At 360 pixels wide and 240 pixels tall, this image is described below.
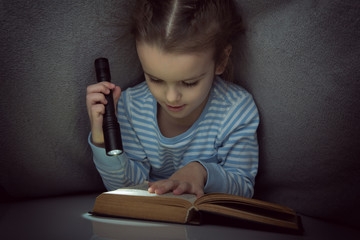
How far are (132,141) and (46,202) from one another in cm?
28

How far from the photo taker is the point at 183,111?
865 millimetres

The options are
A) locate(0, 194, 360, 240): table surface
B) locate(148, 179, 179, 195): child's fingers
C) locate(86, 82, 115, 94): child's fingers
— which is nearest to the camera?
locate(0, 194, 360, 240): table surface

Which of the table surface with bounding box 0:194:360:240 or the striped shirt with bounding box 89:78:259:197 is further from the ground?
the striped shirt with bounding box 89:78:259:197

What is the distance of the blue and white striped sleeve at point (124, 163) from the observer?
3.00ft

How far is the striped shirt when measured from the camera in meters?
0.92

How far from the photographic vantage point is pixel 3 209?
87 centimetres

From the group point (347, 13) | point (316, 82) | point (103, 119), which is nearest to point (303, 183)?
point (316, 82)

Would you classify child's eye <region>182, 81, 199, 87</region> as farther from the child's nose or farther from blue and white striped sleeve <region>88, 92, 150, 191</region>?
blue and white striped sleeve <region>88, 92, 150, 191</region>

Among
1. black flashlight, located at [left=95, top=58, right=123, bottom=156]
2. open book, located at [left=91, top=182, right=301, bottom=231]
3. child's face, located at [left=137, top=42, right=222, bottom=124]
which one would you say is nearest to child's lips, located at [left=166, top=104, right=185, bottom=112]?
child's face, located at [left=137, top=42, right=222, bottom=124]

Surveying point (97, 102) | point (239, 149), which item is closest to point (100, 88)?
point (97, 102)

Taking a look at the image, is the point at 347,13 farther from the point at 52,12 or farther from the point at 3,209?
the point at 3,209

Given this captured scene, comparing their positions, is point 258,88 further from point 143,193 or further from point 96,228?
point 96,228

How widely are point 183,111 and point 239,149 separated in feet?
0.63

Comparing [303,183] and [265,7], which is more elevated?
[265,7]
